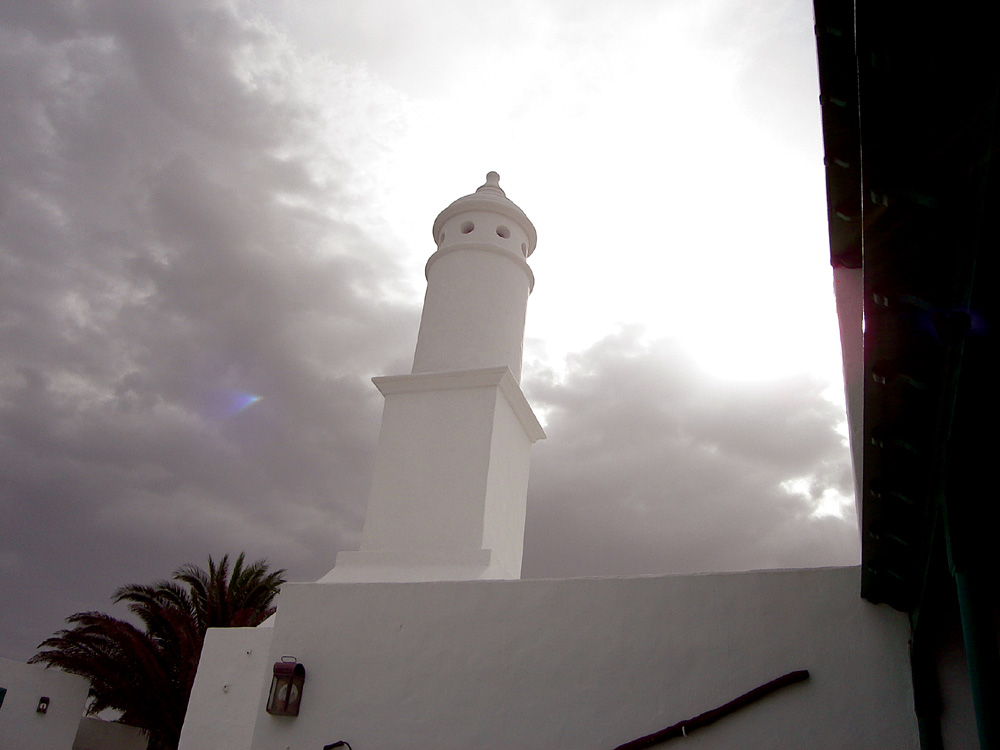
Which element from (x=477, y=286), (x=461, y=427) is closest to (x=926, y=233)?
(x=461, y=427)

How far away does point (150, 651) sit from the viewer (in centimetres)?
1414

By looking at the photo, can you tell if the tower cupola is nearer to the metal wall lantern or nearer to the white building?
the white building

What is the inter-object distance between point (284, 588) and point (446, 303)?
4.32 meters

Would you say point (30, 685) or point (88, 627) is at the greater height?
point (88, 627)

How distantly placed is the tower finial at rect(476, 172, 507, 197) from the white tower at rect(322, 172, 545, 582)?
32cm

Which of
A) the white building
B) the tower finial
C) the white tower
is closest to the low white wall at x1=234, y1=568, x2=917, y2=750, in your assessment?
the white building

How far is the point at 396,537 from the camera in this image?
7.99m

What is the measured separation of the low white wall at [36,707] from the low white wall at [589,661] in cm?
1123

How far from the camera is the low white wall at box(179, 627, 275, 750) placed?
814cm

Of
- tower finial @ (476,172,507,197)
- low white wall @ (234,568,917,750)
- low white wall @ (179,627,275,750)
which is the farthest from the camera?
tower finial @ (476,172,507,197)

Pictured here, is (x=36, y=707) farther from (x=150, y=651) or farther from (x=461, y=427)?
(x=461, y=427)

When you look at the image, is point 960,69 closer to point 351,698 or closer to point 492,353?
point 351,698

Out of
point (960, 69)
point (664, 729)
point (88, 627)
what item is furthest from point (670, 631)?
point (88, 627)

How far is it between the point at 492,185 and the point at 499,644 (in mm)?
7247
